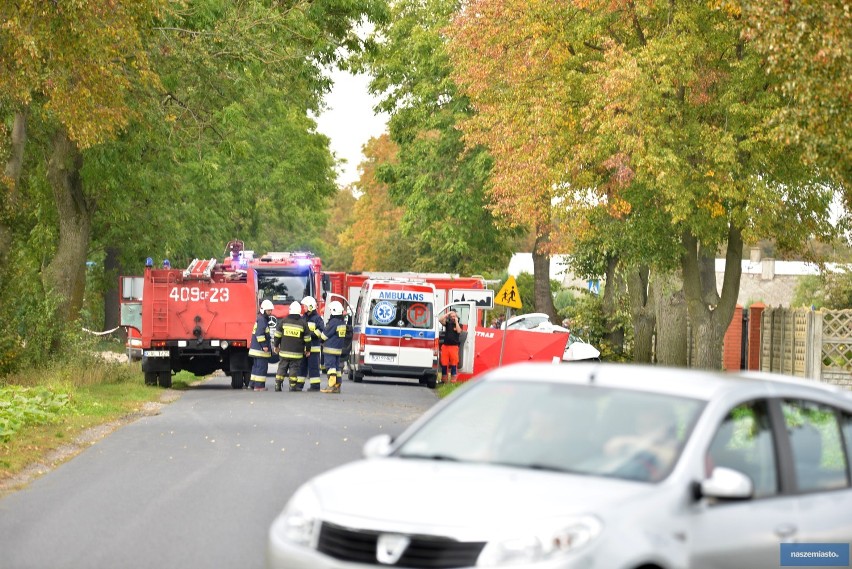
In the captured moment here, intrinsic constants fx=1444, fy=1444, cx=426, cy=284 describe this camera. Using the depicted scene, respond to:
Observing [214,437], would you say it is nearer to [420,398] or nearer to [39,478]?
[39,478]

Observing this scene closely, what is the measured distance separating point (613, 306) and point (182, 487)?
32.7 metres

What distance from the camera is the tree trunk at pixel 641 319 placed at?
127ft

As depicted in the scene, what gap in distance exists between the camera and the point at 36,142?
30.9 m

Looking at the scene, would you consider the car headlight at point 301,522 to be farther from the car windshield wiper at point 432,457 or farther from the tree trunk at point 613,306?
the tree trunk at point 613,306

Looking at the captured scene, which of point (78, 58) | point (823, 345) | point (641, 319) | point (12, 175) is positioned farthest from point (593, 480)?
point (641, 319)

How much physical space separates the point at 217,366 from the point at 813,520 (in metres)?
24.8

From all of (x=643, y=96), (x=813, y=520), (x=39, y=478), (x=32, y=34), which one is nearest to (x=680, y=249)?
(x=643, y=96)

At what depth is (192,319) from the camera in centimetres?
2952

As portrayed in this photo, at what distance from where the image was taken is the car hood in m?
6.02

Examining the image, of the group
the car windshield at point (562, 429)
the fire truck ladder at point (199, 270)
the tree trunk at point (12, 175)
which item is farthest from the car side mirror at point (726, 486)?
the fire truck ladder at point (199, 270)

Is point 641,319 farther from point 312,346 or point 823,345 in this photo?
point 312,346

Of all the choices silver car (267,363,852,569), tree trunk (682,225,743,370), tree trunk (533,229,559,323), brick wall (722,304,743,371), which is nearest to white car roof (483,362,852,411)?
silver car (267,363,852,569)

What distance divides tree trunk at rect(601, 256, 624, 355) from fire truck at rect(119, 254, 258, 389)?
15.5m

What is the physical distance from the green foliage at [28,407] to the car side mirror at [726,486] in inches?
462
